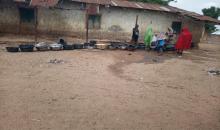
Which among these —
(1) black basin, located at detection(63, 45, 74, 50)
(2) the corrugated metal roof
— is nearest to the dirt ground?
(1) black basin, located at detection(63, 45, 74, 50)

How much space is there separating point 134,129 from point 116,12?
1524 centimetres

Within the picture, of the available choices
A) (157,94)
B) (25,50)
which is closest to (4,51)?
(25,50)

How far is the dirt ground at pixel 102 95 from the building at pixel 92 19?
6595mm

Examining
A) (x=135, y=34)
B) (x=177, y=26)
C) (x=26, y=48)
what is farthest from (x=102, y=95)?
(x=177, y=26)

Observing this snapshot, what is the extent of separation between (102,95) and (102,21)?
13.0 meters

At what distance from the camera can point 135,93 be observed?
24.8ft

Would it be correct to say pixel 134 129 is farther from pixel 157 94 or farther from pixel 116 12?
pixel 116 12

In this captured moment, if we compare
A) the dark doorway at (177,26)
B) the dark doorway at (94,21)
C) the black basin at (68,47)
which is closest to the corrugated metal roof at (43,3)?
the black basin at (68,47)

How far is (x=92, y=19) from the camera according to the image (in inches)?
769

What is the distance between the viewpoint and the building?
1752 centimetres

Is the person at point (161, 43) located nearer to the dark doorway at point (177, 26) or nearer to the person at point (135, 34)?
the person at point (135, 34)

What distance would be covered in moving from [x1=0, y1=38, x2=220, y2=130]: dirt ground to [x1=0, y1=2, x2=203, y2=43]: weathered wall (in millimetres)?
6752

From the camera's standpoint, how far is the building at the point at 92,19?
1752 centimetres

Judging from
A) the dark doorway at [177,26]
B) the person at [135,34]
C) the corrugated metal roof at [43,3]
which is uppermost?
the corrugated metal roof at [43,3]
